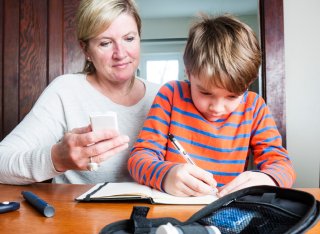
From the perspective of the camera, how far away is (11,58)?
7.59 ft

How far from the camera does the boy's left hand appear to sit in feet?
3.01

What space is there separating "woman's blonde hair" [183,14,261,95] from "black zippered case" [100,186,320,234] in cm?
45

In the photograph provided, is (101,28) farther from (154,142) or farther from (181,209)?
(181,209)

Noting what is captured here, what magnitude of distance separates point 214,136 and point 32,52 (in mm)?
1499

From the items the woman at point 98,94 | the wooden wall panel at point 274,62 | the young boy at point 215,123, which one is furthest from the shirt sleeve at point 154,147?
the wooden wall panel at point 274,62

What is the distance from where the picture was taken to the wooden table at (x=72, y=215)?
0.67 metres

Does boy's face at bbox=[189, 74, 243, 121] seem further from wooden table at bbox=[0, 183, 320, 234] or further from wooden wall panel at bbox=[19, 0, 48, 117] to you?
wooden wall panel at bbox=[19, 0, 48, 117]

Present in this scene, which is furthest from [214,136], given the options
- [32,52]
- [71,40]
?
[32,52]

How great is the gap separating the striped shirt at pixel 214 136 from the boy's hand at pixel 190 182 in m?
0.23

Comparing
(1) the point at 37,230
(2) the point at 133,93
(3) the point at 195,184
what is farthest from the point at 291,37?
(1) the point at 37,230

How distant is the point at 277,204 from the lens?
24.4 inches

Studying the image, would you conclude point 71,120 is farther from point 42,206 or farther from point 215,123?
point 42,206

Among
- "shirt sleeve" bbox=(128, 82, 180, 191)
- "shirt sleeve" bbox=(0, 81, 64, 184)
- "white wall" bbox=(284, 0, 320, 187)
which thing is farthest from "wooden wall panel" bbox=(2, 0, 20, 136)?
"white wall" bbox=(284, 0, 320, 187)

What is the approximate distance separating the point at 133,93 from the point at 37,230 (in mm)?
977
